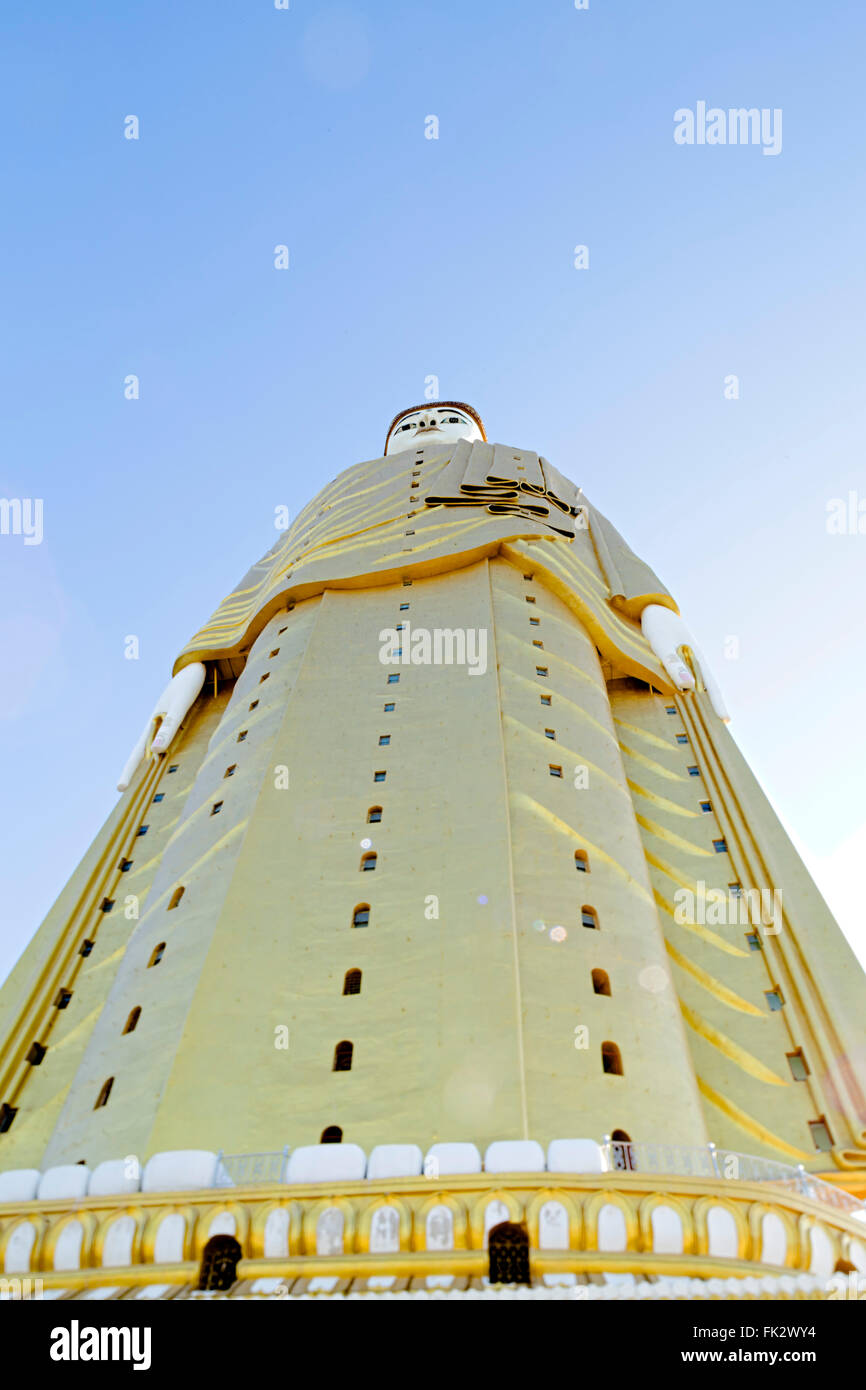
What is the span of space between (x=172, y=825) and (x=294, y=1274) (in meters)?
12.6

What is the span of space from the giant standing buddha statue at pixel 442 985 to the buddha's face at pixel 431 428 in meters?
11.9

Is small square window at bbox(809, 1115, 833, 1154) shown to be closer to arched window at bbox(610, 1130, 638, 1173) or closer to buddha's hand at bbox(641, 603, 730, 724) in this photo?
arched window at bbox(610, 1130, 638, 1173)

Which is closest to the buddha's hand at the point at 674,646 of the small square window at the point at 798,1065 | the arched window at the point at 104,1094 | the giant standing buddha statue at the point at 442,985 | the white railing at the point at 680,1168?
the giant standing buddha statue at the point at 442,985

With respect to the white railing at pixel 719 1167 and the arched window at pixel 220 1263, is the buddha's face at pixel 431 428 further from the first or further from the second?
the arched window at pixel 220 1263

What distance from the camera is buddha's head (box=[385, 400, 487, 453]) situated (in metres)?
35.2

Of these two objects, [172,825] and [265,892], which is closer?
[265,892]

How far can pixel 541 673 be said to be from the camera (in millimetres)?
19828

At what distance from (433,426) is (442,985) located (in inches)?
1000

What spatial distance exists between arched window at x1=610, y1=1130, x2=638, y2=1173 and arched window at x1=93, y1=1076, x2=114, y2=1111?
20.0 ft

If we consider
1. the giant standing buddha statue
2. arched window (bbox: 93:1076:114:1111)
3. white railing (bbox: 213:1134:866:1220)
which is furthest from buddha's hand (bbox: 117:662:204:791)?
white railing (bbox: 213:1134:866:1220)
